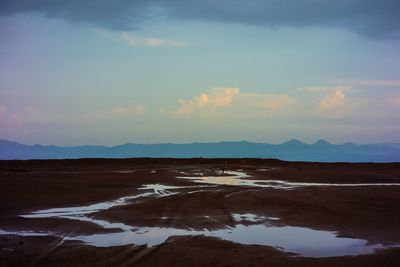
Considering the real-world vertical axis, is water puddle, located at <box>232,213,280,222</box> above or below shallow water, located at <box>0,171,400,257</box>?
above

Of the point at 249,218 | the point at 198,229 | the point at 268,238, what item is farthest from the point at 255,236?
the point at 249,218

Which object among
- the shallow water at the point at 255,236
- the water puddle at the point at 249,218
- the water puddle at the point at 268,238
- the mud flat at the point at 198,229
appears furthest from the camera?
the water puddle at the point at 249,218

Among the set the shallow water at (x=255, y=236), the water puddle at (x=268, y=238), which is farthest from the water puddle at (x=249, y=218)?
the water puddle at (x=268, y=238)

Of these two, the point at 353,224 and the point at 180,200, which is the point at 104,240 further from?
the point at 180,200

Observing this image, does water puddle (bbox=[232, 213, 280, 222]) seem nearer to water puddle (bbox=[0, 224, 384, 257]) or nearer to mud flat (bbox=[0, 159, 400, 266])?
mud flat (bbox=[0, 159, 400, 266])

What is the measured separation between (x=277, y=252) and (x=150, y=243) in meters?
3.34

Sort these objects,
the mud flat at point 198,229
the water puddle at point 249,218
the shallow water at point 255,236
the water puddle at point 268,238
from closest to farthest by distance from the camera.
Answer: the mud flat at point 198,229, the water puddle at point 268,238, the shallow water at point 255,236, the water puddle at point 249,218

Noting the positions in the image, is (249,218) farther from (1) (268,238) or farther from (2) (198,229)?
(1) (268,238)

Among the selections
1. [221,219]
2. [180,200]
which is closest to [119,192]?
[180,200]

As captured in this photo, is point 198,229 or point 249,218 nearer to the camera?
point 198,229

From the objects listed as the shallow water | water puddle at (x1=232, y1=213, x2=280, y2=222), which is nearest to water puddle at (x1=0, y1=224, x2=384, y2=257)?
the shallow water

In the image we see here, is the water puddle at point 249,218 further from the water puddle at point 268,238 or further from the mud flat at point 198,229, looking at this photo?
the water puddle at point 268,238

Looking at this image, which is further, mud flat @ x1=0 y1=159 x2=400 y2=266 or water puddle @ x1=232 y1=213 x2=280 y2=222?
water puddle @ x1=232 y1=213 x2=280 y2=222

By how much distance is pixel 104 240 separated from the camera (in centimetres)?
1288
